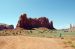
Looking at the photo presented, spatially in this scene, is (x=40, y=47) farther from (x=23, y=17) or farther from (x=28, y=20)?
(x=28, y=20)

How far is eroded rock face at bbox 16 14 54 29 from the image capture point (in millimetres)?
104438

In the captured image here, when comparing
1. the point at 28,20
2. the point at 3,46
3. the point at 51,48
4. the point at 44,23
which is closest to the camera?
the point at 51,48

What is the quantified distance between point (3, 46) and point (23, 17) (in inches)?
3454

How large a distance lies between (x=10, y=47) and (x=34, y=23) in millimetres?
104076

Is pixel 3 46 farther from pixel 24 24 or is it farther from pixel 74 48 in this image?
pixel 24 24

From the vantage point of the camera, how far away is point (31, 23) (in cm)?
11525

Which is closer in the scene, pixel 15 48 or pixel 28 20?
pixel 15 48

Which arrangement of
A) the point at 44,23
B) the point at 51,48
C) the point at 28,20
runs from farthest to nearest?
the point at 44,23
the point at 28,20
the point at 51,48

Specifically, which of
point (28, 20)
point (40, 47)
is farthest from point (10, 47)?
point (28, 20)

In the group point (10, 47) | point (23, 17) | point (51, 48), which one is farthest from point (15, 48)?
point (23, 17)

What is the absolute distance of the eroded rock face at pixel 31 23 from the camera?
4112 inches

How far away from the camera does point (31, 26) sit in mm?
114438

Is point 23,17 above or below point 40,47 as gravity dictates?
above

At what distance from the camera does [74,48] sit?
46.8 feet
